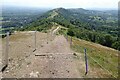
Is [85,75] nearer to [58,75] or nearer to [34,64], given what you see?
[58,75]

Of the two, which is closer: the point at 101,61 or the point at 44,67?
the point at 44,67

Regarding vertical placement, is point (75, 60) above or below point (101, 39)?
above

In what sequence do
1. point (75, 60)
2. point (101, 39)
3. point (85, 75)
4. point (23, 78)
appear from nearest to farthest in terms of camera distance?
point (23, 78)
point (85, 75)
point (75, 60)
point (101, 39)

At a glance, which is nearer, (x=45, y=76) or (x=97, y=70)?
(x=45, y=76)

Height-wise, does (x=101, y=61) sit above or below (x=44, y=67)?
below

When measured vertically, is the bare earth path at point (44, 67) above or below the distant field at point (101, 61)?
above

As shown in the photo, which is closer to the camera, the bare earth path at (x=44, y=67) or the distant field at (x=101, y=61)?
the bare earth path at (x=44, y=67)

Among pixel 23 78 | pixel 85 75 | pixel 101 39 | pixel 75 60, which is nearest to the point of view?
pixel 23 78

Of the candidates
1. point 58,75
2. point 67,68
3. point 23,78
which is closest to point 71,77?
point 58,75

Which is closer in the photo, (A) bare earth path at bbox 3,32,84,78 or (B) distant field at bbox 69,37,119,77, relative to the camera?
(A) bare earth path at bbox 3,32,84,78

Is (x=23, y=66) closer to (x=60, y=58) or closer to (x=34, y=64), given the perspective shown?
(x=34, y=64)

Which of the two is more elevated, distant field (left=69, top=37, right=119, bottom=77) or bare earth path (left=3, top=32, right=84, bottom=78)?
bare earth path (left=3, top=32, right=84, bottom=78)
